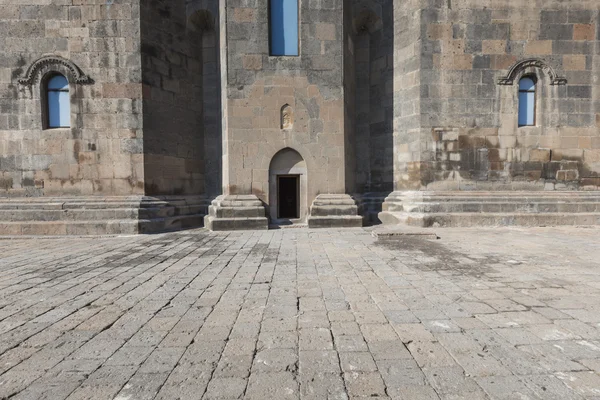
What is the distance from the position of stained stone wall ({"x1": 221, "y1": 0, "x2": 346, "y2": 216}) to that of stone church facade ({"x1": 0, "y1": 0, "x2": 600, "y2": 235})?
0.13 ft

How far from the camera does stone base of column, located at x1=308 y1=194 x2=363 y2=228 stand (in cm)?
910

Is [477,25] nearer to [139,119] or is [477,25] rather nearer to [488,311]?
[488,311]

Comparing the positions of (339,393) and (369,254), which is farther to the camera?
(369,254)

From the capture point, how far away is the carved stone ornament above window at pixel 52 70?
28.2 feet

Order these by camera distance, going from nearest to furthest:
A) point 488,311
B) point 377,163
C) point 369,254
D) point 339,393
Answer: point 339,393
point 488,311
point 369,254
point 377,163

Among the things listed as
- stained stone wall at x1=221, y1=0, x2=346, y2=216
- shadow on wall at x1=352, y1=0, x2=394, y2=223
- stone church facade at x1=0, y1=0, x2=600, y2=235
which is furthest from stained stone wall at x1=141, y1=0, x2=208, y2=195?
shadow on wall at x1=352, y1=0, x2=394, y2=223

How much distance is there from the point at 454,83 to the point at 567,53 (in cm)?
348

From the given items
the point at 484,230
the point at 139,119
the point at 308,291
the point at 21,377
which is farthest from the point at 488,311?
the point at 139,119

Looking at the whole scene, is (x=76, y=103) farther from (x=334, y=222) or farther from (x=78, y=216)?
(x=334, y=222)

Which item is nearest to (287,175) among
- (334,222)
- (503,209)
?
(334,222)

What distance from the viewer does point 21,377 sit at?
2180 millimetres

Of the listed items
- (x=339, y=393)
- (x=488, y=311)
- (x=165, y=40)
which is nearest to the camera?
(x=339, y=393)

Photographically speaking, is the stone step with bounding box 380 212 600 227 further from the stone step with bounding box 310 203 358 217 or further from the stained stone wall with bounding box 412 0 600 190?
the stone step with bounding box 310 203 358 217

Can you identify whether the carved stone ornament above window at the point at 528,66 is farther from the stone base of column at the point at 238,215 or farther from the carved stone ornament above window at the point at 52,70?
the carved stone ornament above window at the point at 52,70
